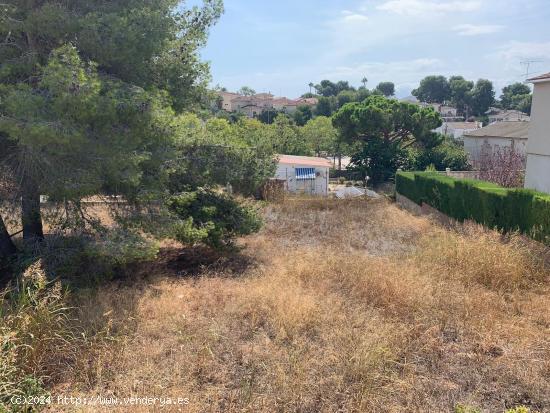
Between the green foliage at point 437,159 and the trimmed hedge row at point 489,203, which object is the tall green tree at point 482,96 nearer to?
the green foliage at point 437,159

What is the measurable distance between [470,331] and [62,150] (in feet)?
19.0

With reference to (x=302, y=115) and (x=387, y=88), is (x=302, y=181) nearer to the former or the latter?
(x=302, y=115)

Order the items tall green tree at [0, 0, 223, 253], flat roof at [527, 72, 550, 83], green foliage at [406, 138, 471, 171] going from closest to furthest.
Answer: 1. tall green tree at [0, 0, 223, 253]
2. flat roof at [527, 72, 550, 83]
3. green foliage at [406, 138, 471, 171]

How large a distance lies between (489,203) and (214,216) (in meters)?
7.21

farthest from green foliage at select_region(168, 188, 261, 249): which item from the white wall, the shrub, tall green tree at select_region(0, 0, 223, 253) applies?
the white wall

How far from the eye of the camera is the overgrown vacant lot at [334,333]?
3.89 metres

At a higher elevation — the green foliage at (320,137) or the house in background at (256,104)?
the house in background at (256,104)

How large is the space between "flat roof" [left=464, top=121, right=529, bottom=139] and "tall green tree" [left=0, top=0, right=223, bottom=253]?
2626 cm

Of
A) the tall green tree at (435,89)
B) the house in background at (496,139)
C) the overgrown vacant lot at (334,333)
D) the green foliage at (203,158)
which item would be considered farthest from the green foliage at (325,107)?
the overgrown vacant lot at (334,333)

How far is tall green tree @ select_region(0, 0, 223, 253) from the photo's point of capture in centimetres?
520

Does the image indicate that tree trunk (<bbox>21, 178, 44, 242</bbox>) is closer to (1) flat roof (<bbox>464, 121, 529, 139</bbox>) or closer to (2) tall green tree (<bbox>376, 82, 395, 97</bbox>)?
(1) flat roof (<bbox>464, 121, 529, 139</bbox>)

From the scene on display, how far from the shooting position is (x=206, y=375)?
4.20 meters

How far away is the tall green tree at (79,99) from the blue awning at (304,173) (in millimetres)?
16665

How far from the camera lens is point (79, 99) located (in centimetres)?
515
